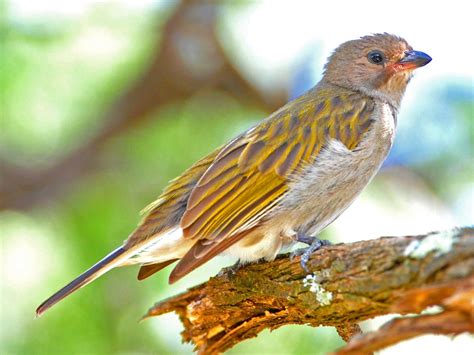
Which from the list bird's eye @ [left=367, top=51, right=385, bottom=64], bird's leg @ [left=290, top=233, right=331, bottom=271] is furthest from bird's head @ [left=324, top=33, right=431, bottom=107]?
bird's leg @ [left=290, top=233, right=331, bottom=271]

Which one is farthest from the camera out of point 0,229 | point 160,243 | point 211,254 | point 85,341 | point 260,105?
point 260,105

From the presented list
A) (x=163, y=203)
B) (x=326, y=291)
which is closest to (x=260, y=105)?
(x=163, y=203)

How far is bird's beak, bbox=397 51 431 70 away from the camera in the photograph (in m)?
6.52

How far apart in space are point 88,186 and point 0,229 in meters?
0.98

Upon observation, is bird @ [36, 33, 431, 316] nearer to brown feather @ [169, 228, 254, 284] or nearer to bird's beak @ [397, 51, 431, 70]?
brown feather @ [169, 228, 254, 284]

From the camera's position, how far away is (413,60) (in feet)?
21.5

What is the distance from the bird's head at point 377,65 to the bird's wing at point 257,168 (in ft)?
1.64

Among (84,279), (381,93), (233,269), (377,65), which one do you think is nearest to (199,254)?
(233,269)

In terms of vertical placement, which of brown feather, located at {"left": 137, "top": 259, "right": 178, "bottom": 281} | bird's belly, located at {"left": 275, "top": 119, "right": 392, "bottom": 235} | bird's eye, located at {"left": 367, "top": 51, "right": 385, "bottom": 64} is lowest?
bird's belly, located at {"left": 275, "top": 119, "right": 392, "bottom": 235}

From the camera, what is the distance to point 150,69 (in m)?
8.68

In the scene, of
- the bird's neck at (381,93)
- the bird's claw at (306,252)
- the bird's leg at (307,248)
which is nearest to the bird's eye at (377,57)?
the bird's neck at (381,93)

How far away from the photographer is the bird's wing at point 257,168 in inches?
200

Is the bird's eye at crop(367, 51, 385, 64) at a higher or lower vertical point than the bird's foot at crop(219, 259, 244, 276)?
higher

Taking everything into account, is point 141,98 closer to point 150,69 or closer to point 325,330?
point 150,69
